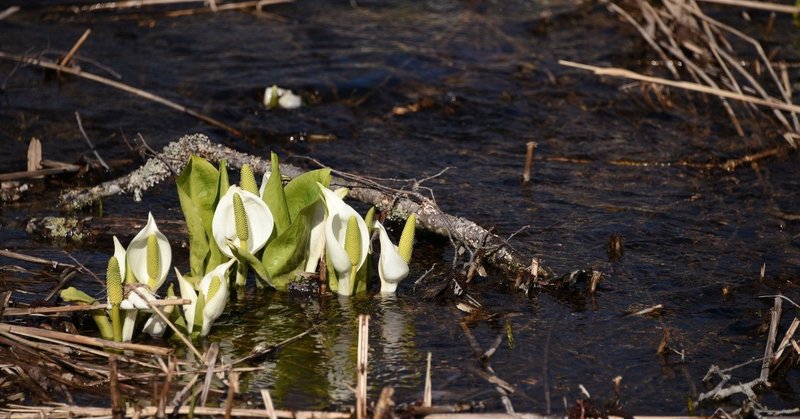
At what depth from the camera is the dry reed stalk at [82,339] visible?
11.0 feet

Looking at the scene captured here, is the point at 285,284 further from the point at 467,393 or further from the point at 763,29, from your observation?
the point at 763,29

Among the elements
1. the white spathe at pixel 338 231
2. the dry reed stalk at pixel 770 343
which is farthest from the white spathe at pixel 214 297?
the dry reed stalk at pixel 770 343

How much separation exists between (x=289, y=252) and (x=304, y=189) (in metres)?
0.24

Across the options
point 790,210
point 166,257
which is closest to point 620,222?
point 790,210

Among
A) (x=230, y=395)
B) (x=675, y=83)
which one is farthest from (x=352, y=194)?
(x=230, y=395)

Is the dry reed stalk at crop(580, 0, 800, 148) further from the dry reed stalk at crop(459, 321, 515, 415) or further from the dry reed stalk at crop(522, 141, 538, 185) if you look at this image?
the dry reed stalk at crop(459, 321, 515, 415)

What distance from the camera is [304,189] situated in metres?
3.96

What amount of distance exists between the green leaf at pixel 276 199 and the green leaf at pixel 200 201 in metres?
0.18

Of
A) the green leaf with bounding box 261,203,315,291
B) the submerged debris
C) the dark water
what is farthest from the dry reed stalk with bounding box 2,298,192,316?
the submerged debris

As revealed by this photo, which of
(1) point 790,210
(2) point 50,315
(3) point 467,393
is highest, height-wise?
(2) point 50,315

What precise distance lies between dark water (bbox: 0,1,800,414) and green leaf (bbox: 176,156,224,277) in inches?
10.2

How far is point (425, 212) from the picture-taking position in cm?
448

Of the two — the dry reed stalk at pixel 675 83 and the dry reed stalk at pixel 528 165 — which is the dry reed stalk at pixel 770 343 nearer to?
the dry reed stalk at pixel 675 83

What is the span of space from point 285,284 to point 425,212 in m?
0.73
